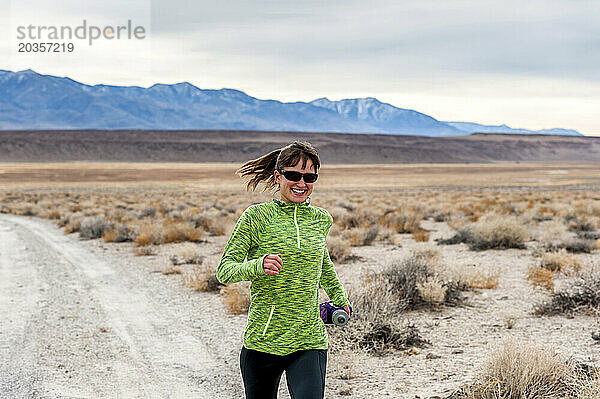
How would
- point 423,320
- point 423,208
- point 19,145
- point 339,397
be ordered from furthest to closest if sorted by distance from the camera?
point 19,145, point 423,208, point 423,320, point 339,397

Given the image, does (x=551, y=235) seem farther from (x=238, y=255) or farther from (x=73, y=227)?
(x=73, y=227)

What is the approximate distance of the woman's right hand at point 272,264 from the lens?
116 inches

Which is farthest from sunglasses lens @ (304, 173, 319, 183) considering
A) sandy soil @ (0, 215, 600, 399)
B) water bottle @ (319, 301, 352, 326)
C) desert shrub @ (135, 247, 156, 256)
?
desert shrub @ (135, 247, 156, 256)

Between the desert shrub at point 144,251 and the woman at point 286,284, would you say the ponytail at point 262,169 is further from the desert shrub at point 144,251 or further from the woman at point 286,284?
the desert shrub at point 144,251

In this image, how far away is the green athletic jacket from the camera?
316 centimetres

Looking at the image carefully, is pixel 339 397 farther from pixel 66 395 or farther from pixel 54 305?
pixel 54 305

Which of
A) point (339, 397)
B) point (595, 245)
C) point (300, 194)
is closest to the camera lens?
point (300, 194)

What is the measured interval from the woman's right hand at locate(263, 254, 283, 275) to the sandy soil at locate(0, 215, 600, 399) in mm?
2683

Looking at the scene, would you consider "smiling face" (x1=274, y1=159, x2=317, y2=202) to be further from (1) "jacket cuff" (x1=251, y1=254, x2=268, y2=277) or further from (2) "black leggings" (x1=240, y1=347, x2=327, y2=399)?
(2) "black leggings" (x1=240, y1=347, x2=327, y2=399)

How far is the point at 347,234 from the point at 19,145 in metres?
114

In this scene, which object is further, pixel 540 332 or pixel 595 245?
pixel 595 245

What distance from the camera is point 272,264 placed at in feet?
9.69

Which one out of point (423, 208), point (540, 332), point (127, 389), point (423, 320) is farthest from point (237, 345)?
point (423, 208)

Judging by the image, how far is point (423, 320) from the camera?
7.92 m
